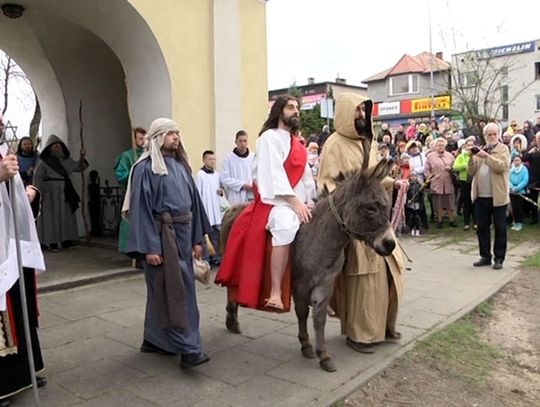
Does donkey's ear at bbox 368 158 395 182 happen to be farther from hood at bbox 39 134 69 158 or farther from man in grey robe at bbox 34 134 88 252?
hood at bbox 39 134 69 158

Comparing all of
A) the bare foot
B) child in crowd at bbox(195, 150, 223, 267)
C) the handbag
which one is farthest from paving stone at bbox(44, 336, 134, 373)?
child in crowd at bbox(195, 150, 223, 267)

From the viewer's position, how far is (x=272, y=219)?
14.1ft

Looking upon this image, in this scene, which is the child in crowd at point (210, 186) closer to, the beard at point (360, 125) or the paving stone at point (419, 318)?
the paving stone at point (419, 318)

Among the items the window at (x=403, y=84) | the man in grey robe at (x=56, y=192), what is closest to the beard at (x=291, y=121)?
the man in grey robe at (x=56, y=192)

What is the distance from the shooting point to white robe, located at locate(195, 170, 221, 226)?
25.9 ft

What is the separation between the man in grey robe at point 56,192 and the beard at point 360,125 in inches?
254

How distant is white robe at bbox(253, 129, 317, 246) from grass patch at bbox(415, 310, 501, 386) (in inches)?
64.3

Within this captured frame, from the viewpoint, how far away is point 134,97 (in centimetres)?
803

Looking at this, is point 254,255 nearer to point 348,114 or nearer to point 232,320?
point 232,320

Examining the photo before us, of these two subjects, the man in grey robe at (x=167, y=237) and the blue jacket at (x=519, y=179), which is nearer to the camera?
the man in grey robe at (x=167, y=237)

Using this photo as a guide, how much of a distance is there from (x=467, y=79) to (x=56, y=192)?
1703 cm

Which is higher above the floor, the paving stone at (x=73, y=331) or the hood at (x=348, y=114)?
the hood at (x=348, y=114)

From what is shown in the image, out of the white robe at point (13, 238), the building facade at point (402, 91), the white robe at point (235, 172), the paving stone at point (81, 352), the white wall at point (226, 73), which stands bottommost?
the paving stone at point (81, 352)

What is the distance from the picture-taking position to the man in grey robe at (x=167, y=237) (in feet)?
13.4
